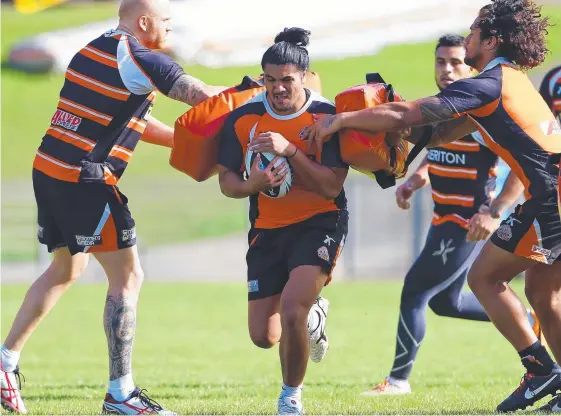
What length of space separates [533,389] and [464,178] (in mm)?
1974

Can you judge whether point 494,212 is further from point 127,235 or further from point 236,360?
point 236,360

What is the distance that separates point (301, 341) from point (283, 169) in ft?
3.13

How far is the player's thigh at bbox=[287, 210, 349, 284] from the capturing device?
6.04m

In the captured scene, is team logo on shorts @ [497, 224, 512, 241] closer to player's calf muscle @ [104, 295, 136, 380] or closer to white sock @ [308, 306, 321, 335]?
white sock @ [308, 306, 321, 335]

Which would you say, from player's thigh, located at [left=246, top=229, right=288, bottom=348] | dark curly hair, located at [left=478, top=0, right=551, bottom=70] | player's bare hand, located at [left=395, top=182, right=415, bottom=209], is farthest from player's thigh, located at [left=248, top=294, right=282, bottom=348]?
dark curly hair, located at [left=478, top=0, right=551, bottom=70]

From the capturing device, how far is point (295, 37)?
243 inches

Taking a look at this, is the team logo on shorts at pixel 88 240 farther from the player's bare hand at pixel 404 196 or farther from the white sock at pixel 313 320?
the player's bare hand at pixel 404 196

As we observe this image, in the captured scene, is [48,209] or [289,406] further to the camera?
[48,209]

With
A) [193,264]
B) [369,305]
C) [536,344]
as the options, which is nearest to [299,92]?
[536,344]

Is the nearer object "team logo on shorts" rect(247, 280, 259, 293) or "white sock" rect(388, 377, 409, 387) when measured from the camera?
"team logo on shorts" rect(247, 280, 259, 293)

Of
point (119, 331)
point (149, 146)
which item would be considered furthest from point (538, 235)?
point (149, 146)

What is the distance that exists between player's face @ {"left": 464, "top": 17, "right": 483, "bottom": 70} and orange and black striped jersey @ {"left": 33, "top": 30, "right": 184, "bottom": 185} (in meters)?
1.75

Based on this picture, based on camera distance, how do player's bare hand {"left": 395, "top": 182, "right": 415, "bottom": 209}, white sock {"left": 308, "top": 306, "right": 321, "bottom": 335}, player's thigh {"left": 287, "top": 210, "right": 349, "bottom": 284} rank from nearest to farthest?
player's thigh {"left": 287, "top": 210, "right": 349, "bottom": 284} < white sock {"left": 308, "top": 306, "right": 321, "bottom": 335} < player's bare hand {"left": 395, "top": 182, "right": 415, "bottom": 209}

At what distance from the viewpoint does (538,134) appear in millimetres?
5980
